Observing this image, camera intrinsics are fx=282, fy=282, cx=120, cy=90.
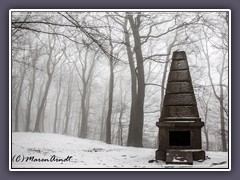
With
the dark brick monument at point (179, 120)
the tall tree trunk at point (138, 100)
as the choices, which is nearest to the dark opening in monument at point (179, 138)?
the dark brick monument at point (179, 120)

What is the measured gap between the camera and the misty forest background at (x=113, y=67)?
6.49m

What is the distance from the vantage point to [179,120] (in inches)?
261

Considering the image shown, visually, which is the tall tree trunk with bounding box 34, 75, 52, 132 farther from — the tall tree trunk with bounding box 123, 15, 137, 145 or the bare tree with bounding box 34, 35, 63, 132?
the tall tree trunk with bounding box 123, 15, 137, 145

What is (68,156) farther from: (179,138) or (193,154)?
(193,154)

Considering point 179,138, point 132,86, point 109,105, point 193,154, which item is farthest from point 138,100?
point 193,154

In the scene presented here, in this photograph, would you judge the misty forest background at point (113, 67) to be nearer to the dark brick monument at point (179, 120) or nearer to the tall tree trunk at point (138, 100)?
the tall tree trunk at point (138, 100)

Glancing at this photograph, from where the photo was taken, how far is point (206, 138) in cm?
681

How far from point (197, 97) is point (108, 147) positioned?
254 cm

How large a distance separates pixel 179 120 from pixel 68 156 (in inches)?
106

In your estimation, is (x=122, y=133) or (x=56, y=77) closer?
(x=56, y=77)

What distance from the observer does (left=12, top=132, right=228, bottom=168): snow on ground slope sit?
6.26 meters

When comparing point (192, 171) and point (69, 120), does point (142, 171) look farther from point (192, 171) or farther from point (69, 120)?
point (69, 120)

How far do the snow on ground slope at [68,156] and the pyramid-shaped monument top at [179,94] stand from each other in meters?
1.05
